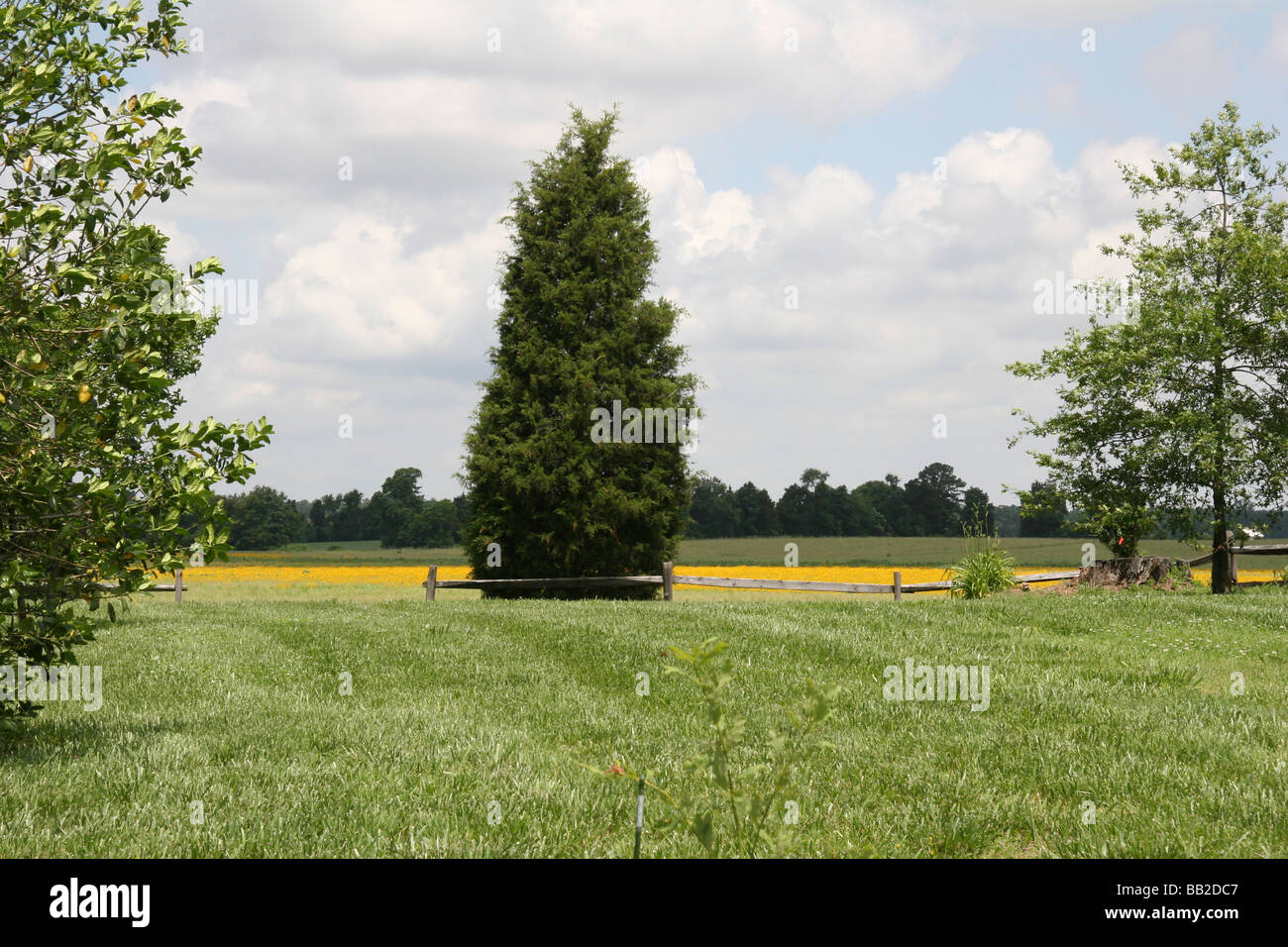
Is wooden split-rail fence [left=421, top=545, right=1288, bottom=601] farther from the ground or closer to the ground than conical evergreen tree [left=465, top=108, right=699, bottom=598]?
closer to the ground

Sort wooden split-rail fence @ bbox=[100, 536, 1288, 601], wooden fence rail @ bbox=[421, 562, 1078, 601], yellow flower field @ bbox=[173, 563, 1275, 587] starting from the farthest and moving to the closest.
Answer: yellow flower field @ bbox=[173, 563, 1275, 587] < wooden fence rail @ bbox=[421, 562, 1078, 601] < wooden split-rail fence @ bbox=[100, 536, 1288, 601]

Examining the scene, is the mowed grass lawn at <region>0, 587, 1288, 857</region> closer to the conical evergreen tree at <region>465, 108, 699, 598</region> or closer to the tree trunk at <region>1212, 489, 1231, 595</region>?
the tree trunk at <region>1212, 489, 1231, 595</region>

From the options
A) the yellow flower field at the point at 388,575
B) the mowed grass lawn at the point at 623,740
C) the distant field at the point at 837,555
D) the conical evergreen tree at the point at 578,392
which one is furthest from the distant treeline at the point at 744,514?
the mowed grass lawn at the point at 623,740

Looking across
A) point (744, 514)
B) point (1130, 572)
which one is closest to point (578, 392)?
point (1130, 572)

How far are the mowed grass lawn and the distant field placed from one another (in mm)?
39191

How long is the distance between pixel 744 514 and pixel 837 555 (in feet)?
103

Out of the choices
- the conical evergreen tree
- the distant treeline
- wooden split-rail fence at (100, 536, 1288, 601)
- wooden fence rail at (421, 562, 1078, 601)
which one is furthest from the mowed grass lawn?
the distant treeline

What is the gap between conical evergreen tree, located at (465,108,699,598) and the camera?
1185 inches

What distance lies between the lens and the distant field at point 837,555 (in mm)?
60125

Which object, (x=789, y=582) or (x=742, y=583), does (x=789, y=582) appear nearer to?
(x=789, y=582)

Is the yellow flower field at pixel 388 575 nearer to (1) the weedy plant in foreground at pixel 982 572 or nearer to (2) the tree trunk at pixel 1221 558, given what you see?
(2) the tree trunk at pixel 1221 558

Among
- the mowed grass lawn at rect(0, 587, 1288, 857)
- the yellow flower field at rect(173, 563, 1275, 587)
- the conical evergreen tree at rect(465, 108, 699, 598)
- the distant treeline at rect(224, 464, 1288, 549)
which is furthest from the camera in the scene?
the distant treeline at rect(224, 464, 1288, 549)

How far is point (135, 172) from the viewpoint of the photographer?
7965 mm

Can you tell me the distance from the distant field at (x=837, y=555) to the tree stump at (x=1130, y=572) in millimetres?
31591
